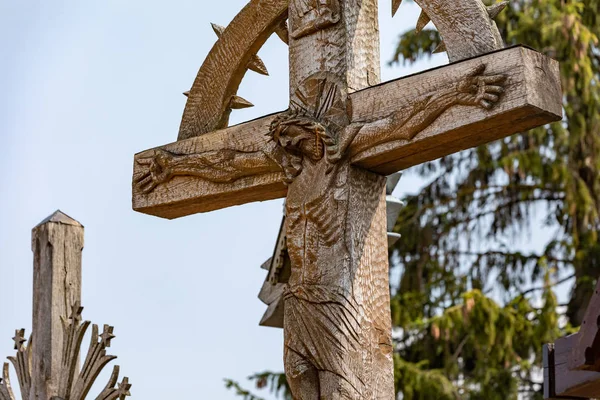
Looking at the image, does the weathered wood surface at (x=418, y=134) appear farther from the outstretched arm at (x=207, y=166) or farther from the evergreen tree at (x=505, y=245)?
the evergreen tree at (x=505, y=245)

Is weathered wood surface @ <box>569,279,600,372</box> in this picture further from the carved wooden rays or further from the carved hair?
the carved wooden rays

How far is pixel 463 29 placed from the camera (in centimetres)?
401

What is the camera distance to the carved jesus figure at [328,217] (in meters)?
3.88

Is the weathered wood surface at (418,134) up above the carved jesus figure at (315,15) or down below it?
below

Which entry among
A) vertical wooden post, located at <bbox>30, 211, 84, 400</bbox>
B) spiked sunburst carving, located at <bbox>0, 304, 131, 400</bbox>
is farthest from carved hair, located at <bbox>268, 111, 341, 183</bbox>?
vertical wooden post, located at <bbox>30, 211, 84, 400</bbox>

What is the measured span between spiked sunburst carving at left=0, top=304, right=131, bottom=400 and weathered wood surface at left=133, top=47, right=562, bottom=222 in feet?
2.25

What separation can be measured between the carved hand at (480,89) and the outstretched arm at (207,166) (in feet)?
2.36

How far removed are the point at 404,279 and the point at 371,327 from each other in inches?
452

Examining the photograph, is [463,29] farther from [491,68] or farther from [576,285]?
[576,285]

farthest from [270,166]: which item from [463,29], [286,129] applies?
[463,29]

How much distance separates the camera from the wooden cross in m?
5.17

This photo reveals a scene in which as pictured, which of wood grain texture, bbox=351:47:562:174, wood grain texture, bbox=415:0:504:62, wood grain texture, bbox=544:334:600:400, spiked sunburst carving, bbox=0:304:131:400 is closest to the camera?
wood grain texture, bbox=351:47:562:174

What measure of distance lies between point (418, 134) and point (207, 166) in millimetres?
903

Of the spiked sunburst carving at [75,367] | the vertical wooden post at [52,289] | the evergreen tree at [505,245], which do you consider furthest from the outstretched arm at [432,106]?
the evergreen tree at [505,245]
